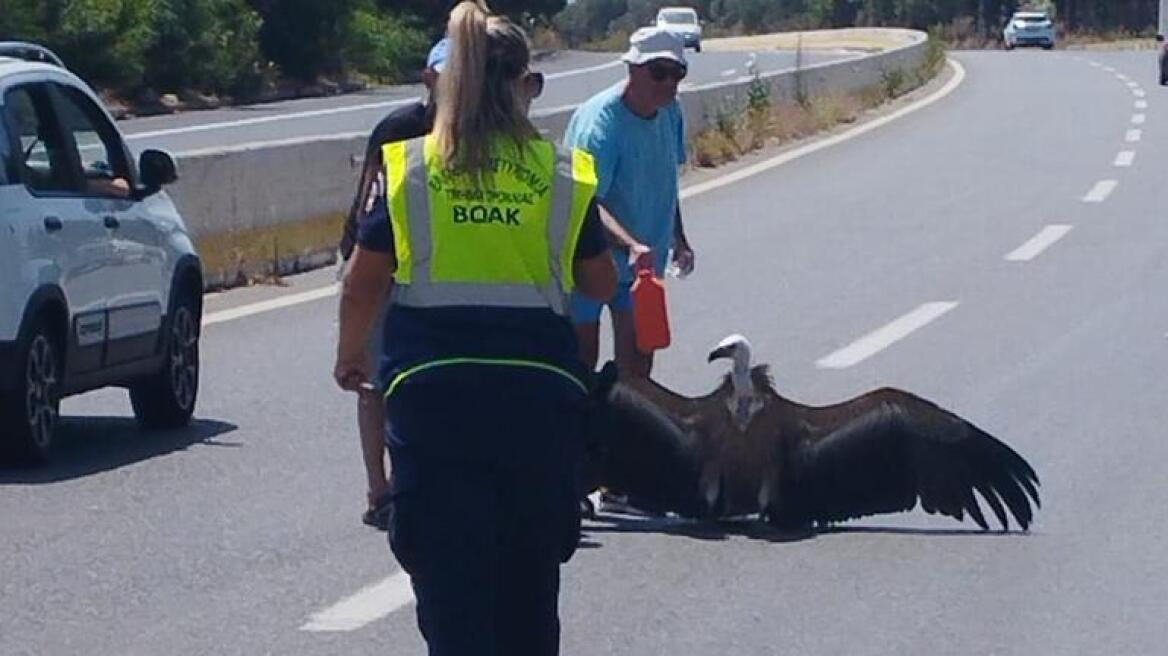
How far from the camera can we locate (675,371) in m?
13.5

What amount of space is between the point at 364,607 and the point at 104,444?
359 cm

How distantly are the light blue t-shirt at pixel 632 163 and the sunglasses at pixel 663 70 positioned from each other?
22 cm

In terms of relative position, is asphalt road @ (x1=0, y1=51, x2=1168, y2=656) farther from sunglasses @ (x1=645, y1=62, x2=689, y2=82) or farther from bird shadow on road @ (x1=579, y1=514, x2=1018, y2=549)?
sunglasses @ (x1=645, y1=62, x2=689, y2=82)

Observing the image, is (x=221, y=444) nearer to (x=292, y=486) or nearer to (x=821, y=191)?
(x=292, y=486)

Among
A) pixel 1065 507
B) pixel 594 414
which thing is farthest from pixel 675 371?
pixel 594 414

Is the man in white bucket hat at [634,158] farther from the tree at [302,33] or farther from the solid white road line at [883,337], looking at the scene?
the tree at [302,33]

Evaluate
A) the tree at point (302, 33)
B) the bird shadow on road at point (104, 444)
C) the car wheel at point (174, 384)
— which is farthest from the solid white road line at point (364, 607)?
the tree at point (302, 33)

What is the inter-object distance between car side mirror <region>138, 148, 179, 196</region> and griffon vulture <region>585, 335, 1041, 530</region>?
3153 mm

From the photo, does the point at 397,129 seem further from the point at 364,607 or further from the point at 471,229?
the point at 471,229

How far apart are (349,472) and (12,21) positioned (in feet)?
96.2

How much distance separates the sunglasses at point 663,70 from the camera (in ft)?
30.0

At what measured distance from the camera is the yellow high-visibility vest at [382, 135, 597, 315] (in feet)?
16.3

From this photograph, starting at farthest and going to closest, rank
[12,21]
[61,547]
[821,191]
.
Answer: [12,21] → [821,191] → [61,547]

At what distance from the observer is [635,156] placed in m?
9.34
